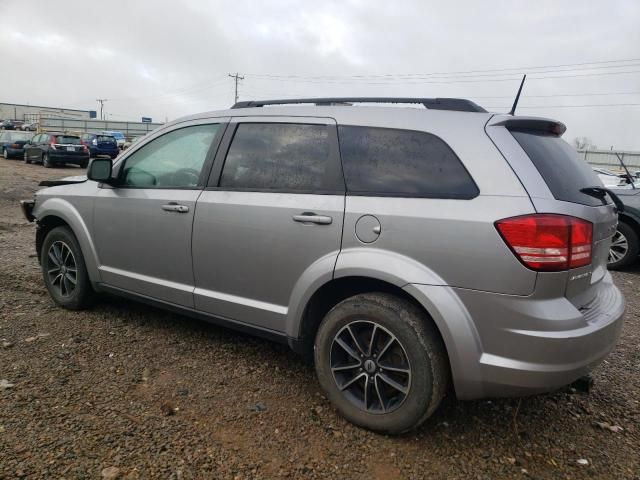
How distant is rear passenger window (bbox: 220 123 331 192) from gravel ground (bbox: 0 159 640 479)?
1285 mm

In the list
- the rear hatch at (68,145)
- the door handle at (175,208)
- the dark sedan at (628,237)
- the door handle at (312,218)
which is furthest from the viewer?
the rear hatch at (68,145)

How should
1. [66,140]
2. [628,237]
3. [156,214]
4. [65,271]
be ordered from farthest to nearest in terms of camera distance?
[66,140]
[628,237]
[65,271]
[156,214]

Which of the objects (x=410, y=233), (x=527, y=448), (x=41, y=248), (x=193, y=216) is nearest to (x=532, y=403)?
(x=527, y=448)

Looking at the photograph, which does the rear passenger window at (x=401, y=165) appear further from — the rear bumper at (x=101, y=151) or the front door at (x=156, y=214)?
the rear bumper at (x=101, y=151)

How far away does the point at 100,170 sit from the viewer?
3670 mm

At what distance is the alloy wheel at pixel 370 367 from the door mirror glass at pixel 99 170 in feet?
7.37

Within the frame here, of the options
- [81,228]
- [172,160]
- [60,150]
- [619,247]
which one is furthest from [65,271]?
[60,150]

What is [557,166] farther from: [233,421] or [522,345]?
[233,421]

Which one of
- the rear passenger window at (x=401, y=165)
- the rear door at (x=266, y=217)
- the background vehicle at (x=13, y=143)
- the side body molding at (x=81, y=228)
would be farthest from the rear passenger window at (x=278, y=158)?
the background vehicle at (x=13, y=143)

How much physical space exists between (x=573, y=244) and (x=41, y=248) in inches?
173

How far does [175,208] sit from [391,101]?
1.59 m

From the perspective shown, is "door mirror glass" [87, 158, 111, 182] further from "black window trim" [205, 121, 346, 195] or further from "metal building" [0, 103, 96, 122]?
"metal building" [0, 103, 96, 122]

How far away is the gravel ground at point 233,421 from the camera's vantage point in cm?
234

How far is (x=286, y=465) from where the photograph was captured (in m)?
2.35
